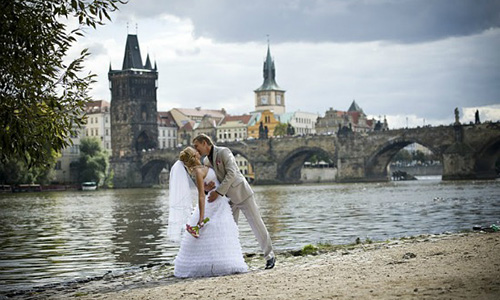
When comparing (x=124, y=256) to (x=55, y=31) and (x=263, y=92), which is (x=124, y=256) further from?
(x=263, y=92)

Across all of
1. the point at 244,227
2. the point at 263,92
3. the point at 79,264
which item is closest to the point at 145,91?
the point at 263,92

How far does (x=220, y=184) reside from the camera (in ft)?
30.9

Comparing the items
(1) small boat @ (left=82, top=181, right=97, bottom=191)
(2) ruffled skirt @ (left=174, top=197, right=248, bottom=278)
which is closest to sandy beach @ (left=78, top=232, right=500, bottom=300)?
(2) ruffled skirt @ (left=174, top=197, right=248, bottom=278)

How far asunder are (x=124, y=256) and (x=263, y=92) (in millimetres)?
160163

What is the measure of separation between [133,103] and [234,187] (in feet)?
351

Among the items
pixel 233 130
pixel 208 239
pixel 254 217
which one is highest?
pixel 233 130

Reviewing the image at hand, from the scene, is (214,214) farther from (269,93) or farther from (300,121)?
(269,93)

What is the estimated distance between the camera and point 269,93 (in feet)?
569

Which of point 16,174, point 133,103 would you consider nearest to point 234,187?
point 16,174

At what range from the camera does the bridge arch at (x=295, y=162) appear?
9408cm

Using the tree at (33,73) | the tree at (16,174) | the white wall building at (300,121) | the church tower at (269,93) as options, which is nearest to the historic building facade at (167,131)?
the white wall building at (300,121)

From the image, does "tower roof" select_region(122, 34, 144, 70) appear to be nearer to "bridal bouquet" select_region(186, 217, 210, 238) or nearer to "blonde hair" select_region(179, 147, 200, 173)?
"blonde hair" select_region(179, 147, 200, 173)

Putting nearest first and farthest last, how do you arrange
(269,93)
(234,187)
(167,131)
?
(234,187) → (167,131) → (269,93)

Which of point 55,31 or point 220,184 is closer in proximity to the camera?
point 220,184
